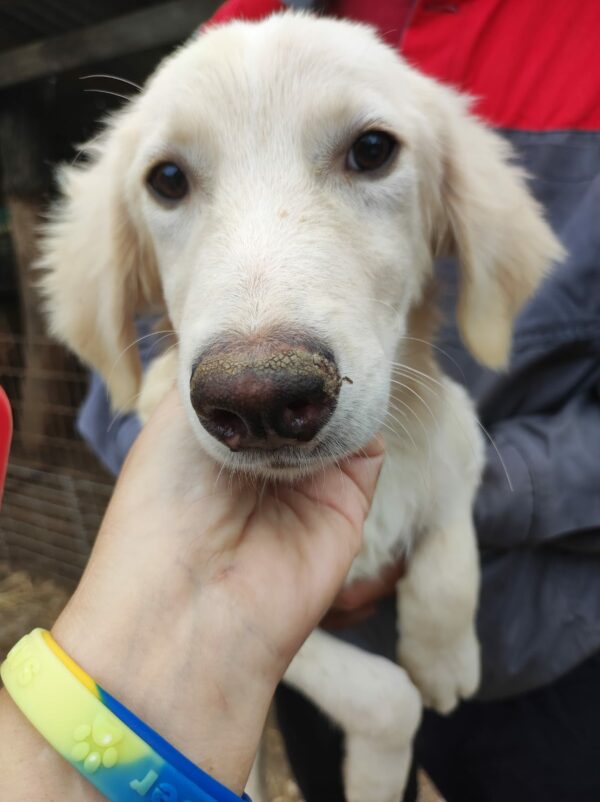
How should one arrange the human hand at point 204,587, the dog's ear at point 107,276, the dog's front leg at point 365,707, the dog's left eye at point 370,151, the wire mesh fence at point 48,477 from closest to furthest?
the human hand at point 204,587, the dog's left eye at point 370,151, the dog's front leg at point 365,707, the dog's ear at point 107,276, the wire mesh fence at point 48,477

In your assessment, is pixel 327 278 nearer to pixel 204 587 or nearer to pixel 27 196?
pixel 204 587

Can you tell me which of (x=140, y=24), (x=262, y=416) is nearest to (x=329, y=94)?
(x=262, y=416)

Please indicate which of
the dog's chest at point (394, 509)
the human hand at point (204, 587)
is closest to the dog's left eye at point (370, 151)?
the human hand at point (204, 587)

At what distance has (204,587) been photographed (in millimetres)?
952

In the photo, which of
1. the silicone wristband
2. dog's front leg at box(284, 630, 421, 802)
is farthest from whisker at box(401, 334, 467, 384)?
the silicone wristband

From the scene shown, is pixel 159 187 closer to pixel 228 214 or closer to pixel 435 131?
pixel 228 214

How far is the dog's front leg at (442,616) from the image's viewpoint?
55.6 inches

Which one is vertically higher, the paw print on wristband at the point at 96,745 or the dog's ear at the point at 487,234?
the dog's ear at the point at 487,234

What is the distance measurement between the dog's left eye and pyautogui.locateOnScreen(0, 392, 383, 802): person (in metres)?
0.56

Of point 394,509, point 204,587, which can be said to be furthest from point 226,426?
point 394,509

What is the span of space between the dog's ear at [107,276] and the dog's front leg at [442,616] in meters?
0.83

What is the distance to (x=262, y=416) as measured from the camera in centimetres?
77

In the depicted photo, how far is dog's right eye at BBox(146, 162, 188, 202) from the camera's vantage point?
1221mm

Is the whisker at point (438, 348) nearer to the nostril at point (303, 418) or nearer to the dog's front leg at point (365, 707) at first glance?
the nostril at point (303, 418)
